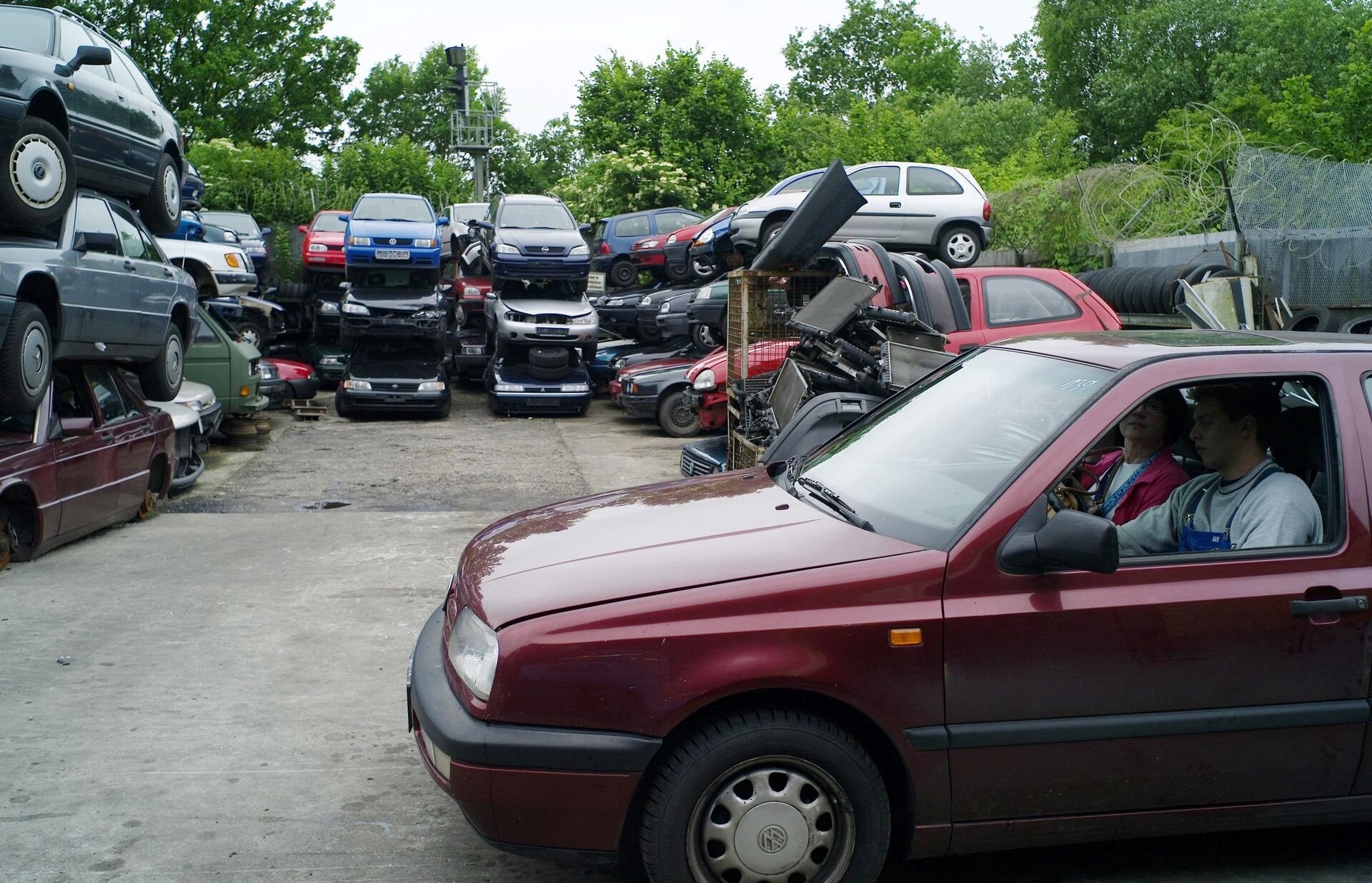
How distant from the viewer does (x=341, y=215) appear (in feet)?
76.9

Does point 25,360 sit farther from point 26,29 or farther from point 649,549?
point 649,549

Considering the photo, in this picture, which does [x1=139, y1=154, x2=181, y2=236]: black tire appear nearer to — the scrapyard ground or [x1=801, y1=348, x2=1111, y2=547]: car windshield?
the scrapyard ground

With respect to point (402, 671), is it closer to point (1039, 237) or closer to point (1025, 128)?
point (1039, 237)

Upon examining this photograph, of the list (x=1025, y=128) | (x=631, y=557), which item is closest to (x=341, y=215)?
(x=631, y=557)

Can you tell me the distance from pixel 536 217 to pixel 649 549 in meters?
17.4

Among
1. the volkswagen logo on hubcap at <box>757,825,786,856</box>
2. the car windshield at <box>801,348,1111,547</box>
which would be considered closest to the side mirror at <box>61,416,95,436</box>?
the car windshield at <box>801,348,1111,547</box>

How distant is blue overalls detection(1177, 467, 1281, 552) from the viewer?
11.5 ft

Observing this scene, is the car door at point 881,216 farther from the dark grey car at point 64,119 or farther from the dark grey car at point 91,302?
the dark grey car at point 64,119

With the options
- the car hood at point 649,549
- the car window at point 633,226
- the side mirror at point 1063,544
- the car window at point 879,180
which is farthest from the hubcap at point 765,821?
the car window at point 633,226

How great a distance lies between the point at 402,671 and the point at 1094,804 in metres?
3.62

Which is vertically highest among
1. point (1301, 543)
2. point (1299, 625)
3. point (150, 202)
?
point (150, 202)

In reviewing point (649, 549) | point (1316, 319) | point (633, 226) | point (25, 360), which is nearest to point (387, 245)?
point (633, 226)

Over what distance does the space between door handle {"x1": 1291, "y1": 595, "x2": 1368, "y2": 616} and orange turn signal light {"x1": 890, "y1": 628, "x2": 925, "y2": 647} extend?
43.4 inches

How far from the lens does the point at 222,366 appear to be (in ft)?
47.8
